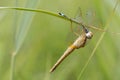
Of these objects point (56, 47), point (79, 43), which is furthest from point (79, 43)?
point (56, 47)

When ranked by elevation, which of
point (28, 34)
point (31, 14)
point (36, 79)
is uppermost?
point (31, 14)

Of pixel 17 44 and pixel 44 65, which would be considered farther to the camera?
pixel 44 65

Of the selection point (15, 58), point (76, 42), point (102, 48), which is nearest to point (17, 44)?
point (15, 58)

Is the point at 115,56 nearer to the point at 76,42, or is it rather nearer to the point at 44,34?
the point at 76,42

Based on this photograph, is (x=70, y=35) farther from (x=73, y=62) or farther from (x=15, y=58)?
(x=15, y=58)

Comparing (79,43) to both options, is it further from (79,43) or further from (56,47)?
(56,47)

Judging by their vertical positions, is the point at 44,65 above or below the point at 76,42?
below
